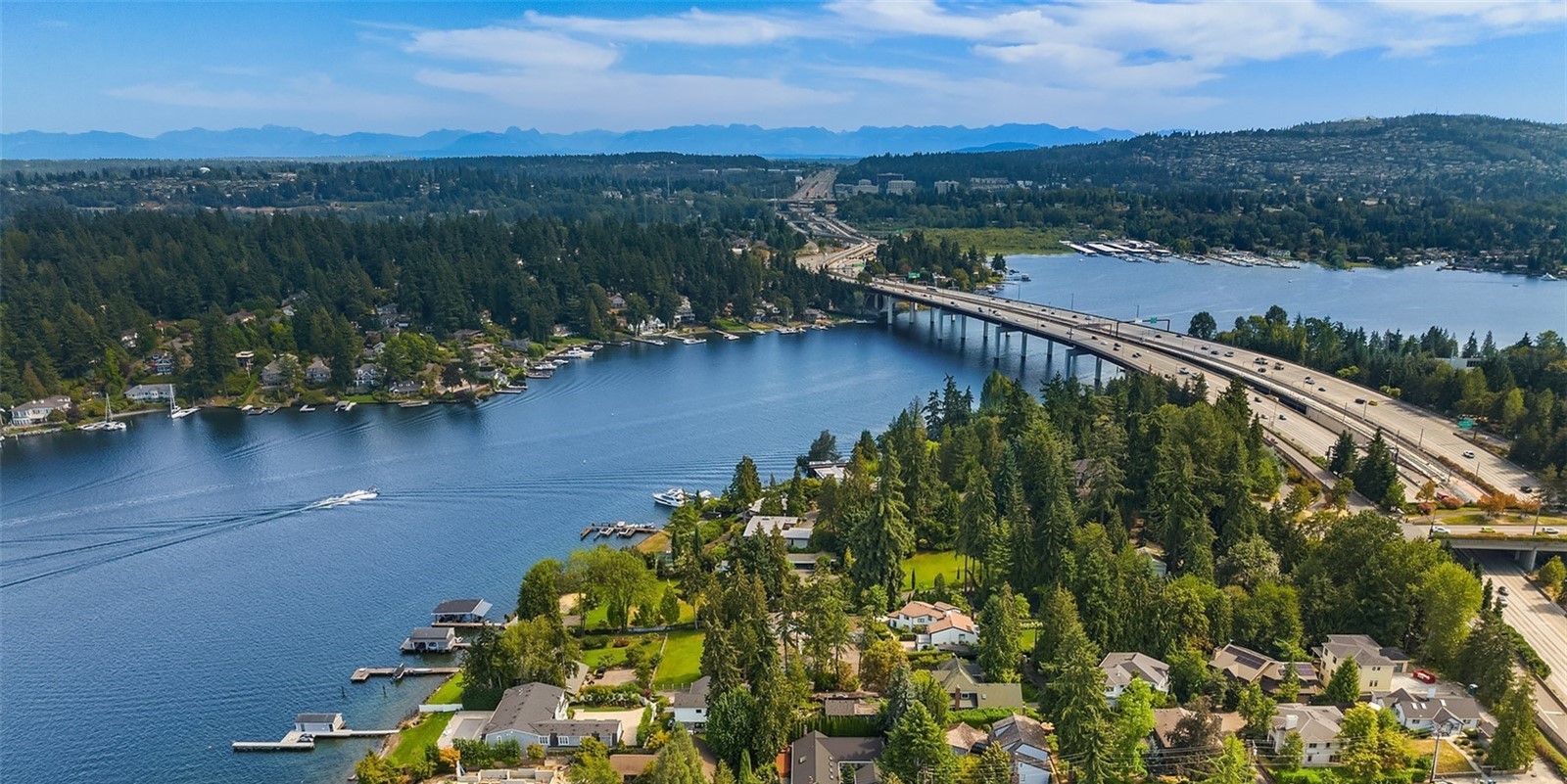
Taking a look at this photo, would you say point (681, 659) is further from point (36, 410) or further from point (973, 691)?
point (36, 410)

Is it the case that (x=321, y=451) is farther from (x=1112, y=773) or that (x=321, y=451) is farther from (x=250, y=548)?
(x=1112, y=773)

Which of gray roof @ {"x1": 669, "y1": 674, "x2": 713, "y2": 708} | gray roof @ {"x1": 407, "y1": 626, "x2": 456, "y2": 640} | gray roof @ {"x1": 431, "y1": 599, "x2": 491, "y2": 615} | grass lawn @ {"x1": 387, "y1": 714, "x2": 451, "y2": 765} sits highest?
gray roof @ {"x1": 669, "y1": 674, "x2": 713, "y2": 708}

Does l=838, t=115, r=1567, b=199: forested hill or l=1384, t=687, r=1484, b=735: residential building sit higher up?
l=838, t=115, r=1567, b=199: forested hill

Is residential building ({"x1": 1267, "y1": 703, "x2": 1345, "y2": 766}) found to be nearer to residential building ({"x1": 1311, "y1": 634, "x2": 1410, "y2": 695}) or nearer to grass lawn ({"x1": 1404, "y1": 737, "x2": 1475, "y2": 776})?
grass lawn ({"x1": 1404, "y1": 737, "x2": 1475, "y2": 776})

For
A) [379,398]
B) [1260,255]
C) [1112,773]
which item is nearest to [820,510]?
[1112,773]

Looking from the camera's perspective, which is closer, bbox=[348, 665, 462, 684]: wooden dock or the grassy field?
bbox=[348, 665, 462, 684]: wooden dock

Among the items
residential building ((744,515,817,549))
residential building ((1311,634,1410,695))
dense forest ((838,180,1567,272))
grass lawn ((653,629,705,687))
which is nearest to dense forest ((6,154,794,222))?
dense forest ((838,180,1567,272))

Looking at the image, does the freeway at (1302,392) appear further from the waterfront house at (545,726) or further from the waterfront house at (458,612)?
the waterfront house at (458,612)
